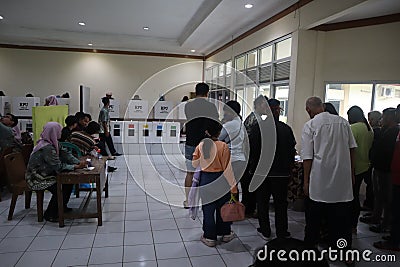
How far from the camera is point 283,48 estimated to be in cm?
498

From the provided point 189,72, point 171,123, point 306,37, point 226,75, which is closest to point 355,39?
point 306,37

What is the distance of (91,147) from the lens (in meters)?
3.94

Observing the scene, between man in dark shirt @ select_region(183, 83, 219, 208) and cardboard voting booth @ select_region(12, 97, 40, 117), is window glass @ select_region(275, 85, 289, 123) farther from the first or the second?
cardboard voting booth @ select_region(12, 97, 40, 117)

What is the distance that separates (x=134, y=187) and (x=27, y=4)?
4.14 meters

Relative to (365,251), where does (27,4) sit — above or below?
above

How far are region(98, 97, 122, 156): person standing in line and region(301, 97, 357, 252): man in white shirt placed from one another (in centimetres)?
507

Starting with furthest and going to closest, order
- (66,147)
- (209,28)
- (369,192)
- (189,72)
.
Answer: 1. (189,72)
2. (209,28)
3. (369,192)
4. (66,147)

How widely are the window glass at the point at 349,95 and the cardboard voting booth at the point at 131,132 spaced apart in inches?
187

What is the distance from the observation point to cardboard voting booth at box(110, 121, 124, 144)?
747 centimetres

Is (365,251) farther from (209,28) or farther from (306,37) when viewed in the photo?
(209,28)

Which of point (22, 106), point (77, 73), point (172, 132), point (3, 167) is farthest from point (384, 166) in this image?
point (77, 73)

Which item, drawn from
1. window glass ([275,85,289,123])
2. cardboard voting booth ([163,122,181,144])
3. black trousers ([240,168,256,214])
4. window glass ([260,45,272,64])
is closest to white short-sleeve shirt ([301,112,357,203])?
black trousers ([240,168,256,214])

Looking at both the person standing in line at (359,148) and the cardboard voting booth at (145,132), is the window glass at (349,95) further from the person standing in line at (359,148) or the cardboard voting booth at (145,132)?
the cardboard voting booth at (145,132)

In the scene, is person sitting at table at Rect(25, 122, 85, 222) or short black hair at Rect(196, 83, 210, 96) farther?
short black hair at Rect(196, 83, 210, 96)
